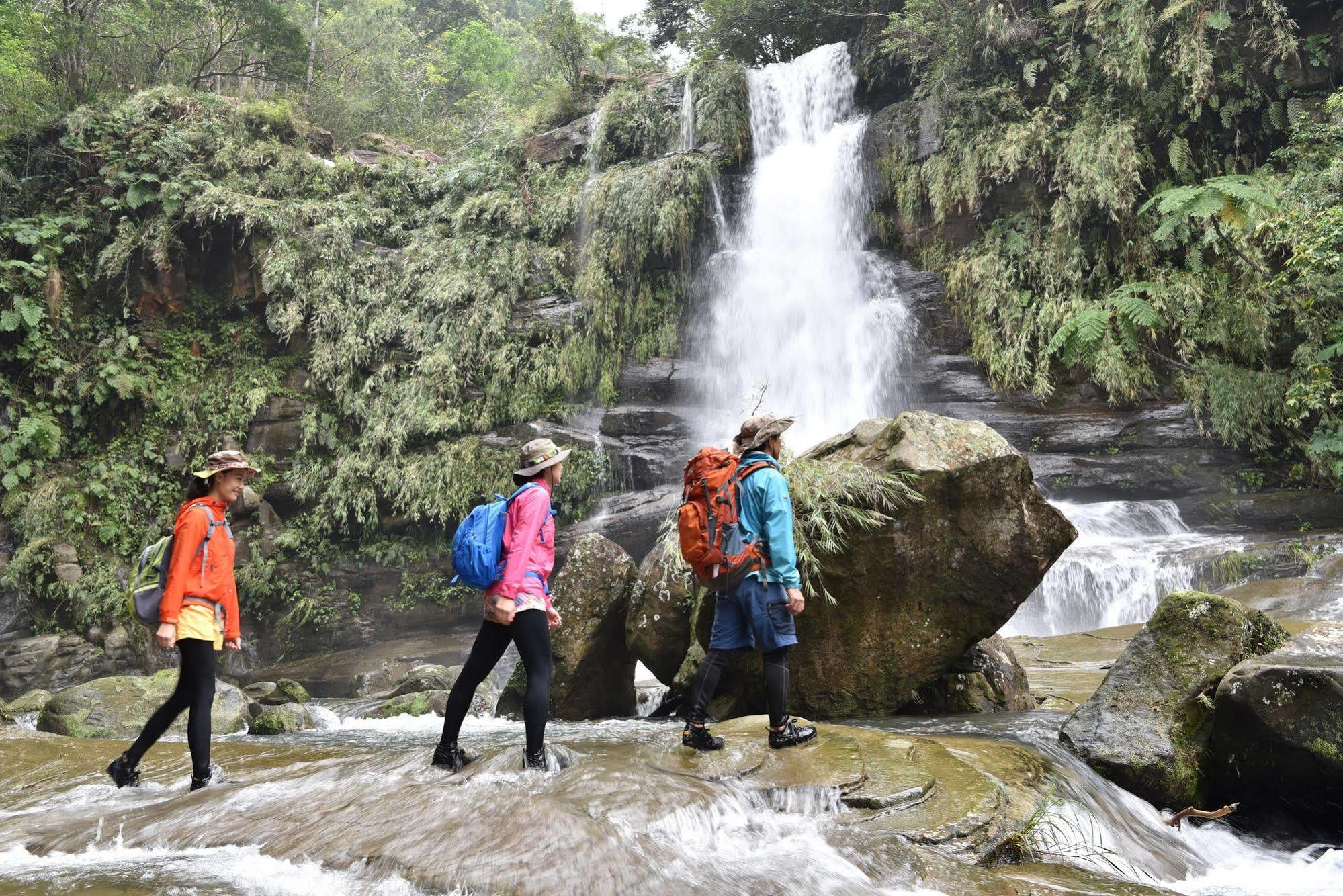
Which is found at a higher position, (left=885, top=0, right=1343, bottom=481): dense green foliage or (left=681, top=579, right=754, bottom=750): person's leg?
(left=885, top=0, right=1343, bottom=481): dense green foliage

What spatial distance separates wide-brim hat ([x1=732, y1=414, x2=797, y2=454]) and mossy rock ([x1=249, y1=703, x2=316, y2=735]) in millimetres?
6010

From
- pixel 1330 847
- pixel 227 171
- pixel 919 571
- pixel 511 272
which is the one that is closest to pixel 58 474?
pixel 227 171

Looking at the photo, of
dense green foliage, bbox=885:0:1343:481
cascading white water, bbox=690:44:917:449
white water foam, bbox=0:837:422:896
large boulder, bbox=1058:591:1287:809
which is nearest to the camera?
white water foam, bbox=0:837:422:896

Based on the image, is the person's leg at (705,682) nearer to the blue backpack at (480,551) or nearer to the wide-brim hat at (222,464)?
the blue backpack at (480,551)

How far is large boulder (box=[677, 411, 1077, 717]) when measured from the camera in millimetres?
5785

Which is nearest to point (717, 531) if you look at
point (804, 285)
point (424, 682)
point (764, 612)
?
point (764, 612)

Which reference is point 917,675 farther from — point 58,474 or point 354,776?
point 58,474

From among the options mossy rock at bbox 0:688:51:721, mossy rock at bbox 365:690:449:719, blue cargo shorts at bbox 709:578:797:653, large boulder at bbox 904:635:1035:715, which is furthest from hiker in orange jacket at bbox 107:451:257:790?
mossy rock at bbox 0:688:51:721

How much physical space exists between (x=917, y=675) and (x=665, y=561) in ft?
7.09

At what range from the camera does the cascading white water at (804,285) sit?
47.2ft

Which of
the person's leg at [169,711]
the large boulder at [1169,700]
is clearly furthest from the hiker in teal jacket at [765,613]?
the person's leg at [169,711]

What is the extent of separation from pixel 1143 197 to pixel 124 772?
15.0 metres

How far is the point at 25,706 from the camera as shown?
9328 mm

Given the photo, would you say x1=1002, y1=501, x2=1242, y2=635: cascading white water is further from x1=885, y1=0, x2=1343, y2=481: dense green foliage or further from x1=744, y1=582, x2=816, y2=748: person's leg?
x1=744, y1=582, x2=816, y2=748: person's leg
